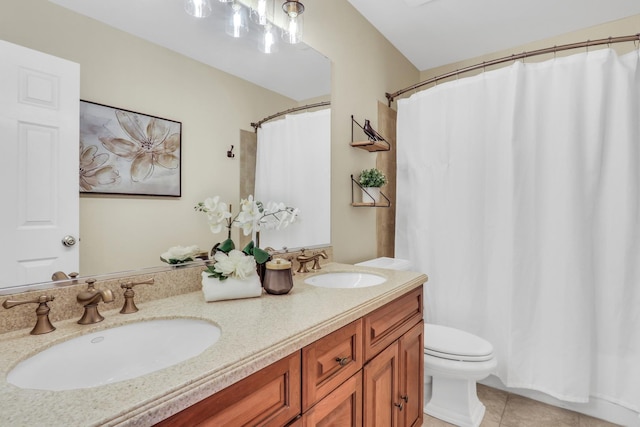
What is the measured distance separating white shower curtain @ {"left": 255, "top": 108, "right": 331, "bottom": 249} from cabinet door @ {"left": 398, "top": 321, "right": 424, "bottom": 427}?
2.28 ft

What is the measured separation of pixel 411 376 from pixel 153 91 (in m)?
1.53

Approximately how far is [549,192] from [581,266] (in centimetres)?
43

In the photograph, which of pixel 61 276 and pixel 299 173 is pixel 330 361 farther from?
pixel 299 173

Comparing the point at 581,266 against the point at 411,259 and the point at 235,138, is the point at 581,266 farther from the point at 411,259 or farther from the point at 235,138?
the point at 235,138

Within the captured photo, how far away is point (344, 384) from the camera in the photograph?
3.32ft

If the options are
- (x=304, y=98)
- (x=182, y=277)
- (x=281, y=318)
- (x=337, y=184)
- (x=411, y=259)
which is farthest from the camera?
(x=411, y=259)

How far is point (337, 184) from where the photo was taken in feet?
6.64

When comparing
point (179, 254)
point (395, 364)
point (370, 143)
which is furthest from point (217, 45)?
point (395, 364)

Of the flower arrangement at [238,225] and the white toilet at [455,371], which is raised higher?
the flower arrangement at [238,225]

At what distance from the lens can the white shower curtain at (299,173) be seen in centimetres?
151

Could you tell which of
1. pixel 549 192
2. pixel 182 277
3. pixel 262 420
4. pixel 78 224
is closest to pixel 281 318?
pixel 262 420

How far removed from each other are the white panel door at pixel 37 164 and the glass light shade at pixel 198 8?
49 centimetres

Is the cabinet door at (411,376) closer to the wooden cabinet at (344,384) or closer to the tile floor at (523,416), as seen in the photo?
the wooden cabinet at (344,384)

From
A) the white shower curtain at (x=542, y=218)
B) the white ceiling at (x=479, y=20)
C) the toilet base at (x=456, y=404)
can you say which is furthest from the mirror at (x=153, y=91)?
the toilet base at (x=456, y=404)
